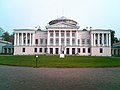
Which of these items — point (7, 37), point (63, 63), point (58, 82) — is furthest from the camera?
point (7, 37)

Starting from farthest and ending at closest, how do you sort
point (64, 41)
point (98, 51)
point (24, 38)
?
point (24, 38)
point (64, 41)
point (98, 51)

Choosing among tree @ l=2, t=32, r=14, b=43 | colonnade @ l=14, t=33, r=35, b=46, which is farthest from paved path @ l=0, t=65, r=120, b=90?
tree @ l=2, t=32, r=14, b=43

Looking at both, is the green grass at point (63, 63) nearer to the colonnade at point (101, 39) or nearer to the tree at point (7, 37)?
the colonnade at point (101, 39)

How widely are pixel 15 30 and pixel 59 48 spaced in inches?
983

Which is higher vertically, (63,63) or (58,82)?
(58,82)

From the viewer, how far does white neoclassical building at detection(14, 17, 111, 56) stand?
8738 cm

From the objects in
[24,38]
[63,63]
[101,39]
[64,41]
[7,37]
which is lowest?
[63,63]

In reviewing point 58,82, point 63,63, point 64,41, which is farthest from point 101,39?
point 58,82

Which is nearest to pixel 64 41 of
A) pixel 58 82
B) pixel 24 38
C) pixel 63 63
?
pixel 24 38

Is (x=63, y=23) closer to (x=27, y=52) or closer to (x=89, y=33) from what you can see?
(x=89, y=33)

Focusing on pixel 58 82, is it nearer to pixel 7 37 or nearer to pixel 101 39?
pixel 101 39

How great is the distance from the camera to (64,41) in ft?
289

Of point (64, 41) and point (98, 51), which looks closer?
point (98, 51)

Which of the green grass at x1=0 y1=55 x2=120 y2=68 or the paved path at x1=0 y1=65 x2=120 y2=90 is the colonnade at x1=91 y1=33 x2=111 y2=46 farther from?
the paved path at x1=0 y1=65 x2=120 y2=90
